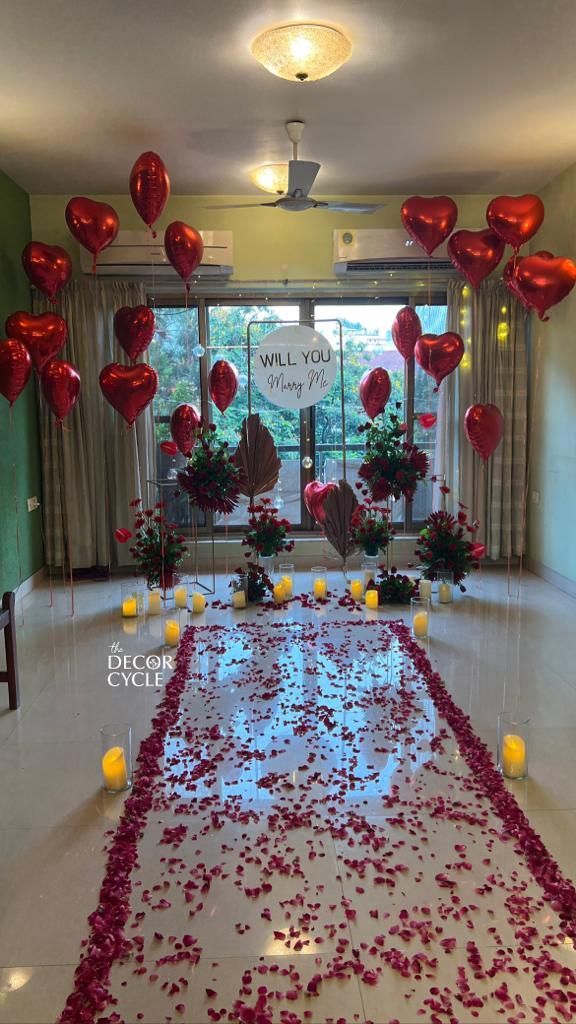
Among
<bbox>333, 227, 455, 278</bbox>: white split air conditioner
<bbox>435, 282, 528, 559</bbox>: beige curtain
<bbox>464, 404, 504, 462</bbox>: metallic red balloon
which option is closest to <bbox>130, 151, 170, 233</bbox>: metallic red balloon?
<bbox>333, 227, 455, 278</bbox>: white split air conditioner

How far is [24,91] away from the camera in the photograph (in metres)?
3.59

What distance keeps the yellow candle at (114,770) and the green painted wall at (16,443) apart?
93.8 inches

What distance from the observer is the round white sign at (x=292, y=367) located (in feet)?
18.0

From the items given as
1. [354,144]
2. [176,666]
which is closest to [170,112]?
[354,144]

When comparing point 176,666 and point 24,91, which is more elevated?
point 24,91

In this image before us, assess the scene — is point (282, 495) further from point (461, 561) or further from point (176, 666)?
point (176, 666)

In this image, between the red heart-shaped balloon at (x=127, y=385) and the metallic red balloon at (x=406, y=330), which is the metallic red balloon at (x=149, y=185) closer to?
the red heart-shaped balloon at (x=127, y=385)

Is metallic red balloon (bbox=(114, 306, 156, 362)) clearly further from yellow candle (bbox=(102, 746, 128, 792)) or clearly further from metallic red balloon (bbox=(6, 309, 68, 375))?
yellow candle (bbox=(102, 746, 128, 792))

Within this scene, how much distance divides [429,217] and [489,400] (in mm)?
1739

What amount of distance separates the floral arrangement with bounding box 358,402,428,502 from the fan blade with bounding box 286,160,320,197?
1.45 meters

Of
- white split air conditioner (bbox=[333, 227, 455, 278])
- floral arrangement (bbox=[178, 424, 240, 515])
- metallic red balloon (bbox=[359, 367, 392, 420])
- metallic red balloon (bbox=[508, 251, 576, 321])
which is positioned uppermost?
white split air conditioner (bbox=[333, 227, 455, 278])

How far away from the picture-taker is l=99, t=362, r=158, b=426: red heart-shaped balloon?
176 inches

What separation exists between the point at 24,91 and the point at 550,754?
3908 millimetres
